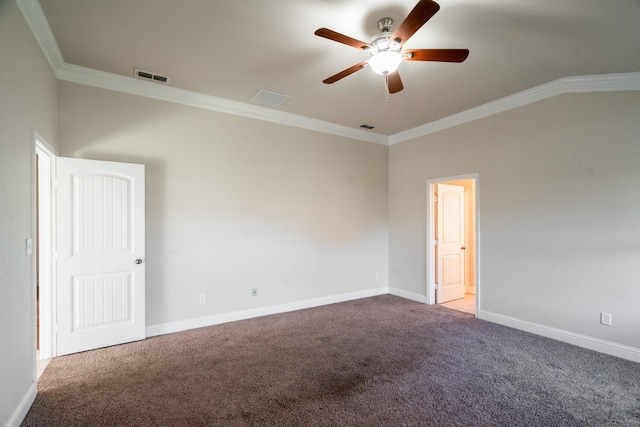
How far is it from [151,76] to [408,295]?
5.04 metres

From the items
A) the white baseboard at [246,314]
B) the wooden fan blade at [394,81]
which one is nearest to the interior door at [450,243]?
the white baseboard at [246,314]

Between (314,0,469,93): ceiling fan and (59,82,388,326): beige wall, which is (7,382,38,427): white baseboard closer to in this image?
(59,82,388,326): beige wall

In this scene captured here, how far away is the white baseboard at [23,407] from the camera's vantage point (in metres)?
1.96

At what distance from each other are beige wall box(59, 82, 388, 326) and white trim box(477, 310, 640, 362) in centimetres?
208

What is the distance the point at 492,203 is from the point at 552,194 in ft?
2.34

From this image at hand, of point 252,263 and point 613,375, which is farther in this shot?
point 252,263

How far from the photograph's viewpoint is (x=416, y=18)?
183 centimetres

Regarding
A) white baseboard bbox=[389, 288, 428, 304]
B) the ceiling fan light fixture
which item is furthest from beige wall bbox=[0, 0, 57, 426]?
white baseboard bbox=[389, 288, 428, 304]

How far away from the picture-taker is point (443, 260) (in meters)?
5.14

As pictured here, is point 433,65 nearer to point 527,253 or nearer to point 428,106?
point 428,106

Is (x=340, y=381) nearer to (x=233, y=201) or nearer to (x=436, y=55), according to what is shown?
(x=233, y=201)

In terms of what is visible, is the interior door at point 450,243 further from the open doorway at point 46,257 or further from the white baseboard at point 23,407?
the open doorway at point 46,257

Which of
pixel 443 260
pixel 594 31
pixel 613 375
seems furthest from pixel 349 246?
pixel 594 31

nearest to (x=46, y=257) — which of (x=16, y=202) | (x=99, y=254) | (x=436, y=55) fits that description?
(x=99, y=254)
